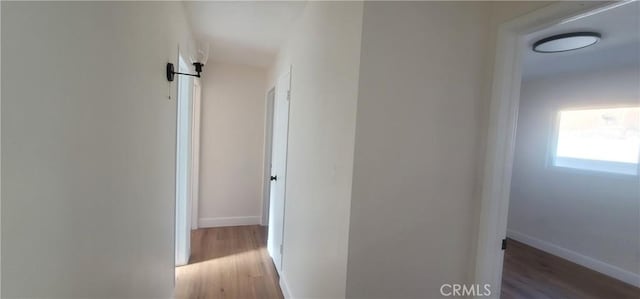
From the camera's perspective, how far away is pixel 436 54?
4.18 ft

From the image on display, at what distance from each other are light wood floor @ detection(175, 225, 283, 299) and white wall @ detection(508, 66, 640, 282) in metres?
3.45

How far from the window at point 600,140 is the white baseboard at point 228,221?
4.10 m

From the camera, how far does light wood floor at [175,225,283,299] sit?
91.5 inches

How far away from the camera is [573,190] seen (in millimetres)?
3156

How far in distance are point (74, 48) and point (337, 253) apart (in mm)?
1249

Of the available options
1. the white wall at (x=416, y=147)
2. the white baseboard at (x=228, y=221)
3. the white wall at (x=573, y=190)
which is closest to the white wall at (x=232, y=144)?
the white baseboard at (x=228, y=221)

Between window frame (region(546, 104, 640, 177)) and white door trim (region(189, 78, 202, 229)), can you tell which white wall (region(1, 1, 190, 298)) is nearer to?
white door trim (region(189, 78, 202, 229))

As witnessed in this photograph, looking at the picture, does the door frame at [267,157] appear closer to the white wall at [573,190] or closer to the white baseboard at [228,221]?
the white baseboard at [228,221]

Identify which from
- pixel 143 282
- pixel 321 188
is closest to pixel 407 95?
pixel 321 188

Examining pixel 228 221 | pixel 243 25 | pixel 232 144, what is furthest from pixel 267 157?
pixel 243 25

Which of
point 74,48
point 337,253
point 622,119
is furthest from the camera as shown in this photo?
point 622,119

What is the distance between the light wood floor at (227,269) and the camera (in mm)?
2324

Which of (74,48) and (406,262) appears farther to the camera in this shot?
(406,262)

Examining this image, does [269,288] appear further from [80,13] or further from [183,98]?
[80,13]
